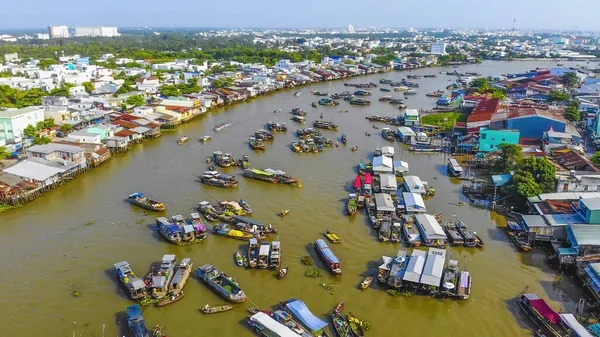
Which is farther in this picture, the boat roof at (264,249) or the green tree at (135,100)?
the green tree at (135,100)

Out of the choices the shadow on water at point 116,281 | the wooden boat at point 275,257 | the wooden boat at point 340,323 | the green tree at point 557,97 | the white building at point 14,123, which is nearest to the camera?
the wooden boat at point 340,323

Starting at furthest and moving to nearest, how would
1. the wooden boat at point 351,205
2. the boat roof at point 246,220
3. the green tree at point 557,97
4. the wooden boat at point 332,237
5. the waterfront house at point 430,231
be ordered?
the green tree at point 557,97, the wooden boat at point 351,205, the boat roof at point 246,220, the wooden boat at point 332,237, the waterfront house at point 430,231

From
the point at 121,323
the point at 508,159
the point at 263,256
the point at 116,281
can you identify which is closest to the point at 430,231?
the point at 263,256

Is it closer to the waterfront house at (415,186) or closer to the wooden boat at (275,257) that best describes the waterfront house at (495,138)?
the waterfront house at (415,186)

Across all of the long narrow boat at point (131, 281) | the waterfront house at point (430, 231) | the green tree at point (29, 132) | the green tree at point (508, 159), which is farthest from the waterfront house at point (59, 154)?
the green tree at point (508, 159)

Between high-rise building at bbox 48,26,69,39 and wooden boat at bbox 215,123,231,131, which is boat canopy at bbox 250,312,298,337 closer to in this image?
wooden boat at bbox 215,123,231,131

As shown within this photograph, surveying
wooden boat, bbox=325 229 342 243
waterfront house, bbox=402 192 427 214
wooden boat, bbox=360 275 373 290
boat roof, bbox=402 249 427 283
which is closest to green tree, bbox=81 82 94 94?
wooden boat, bbox=325 229 342 243
